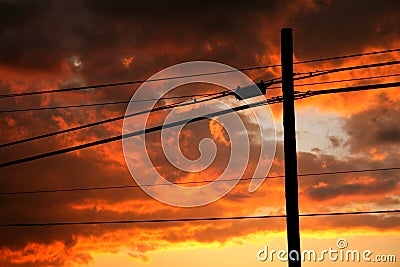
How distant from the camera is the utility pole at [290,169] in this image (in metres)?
19.8

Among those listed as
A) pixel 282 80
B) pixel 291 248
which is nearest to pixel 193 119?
pixel 282 80

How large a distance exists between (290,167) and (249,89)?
3.67 m

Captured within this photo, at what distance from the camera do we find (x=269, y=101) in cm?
2250

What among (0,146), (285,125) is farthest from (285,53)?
(0,146)

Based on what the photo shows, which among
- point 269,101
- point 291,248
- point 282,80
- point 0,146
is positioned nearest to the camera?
point 291,248

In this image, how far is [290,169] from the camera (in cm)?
2012

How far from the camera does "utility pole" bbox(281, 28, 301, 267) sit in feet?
65.0

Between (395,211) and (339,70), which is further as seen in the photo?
(395,211)

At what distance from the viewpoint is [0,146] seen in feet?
87.5

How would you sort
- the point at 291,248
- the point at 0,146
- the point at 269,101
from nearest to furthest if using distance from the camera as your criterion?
the point at 291,248
the point at 269,101
the point at 0,146

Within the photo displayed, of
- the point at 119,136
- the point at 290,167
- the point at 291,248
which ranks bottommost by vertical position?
the point at 291,248

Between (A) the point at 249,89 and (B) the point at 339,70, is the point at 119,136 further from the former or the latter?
(B) the point at 339,70

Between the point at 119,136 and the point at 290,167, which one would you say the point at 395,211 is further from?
the point at 119,136

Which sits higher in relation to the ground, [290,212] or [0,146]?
[0,146]
